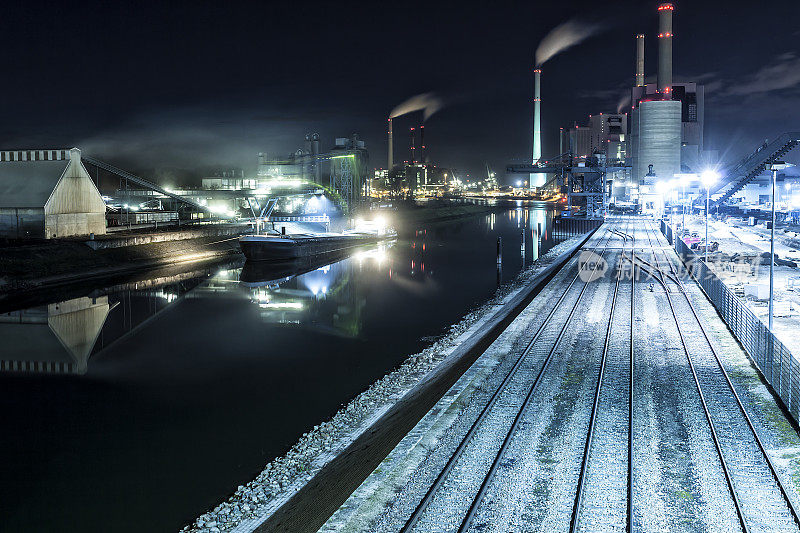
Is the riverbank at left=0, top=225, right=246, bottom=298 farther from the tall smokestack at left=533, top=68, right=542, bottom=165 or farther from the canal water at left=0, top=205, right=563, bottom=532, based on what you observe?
the tall smokestack at left=533, top=68, right=542, bottom=165

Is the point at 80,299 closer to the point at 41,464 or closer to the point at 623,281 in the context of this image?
the point at 41,464

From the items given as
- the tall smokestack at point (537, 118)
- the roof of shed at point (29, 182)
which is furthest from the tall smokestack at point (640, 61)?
the roof of shed at point (29, 182)

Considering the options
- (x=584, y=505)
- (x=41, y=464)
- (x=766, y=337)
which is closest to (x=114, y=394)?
(x=41, y=464)

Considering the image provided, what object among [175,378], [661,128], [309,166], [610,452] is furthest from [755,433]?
[661,128]

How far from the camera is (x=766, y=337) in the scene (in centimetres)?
1277

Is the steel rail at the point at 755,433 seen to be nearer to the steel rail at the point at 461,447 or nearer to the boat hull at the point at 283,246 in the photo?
the steel rail at the point at 461,447

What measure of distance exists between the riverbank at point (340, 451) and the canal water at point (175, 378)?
65 centimetres

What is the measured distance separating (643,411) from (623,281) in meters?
17.6

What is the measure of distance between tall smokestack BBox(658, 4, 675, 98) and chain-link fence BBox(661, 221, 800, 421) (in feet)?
422

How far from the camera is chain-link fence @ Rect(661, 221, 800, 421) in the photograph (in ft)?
35.2

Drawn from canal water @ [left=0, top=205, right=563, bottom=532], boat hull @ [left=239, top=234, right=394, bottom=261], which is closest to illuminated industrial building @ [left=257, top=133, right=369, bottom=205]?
boat hull @ [left=239, top=234, right=394, bottom=261]

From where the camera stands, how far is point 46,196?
Answer: 35281 mm

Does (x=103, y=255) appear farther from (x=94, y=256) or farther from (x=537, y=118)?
(x=537, y=118)

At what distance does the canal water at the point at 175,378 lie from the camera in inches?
403
